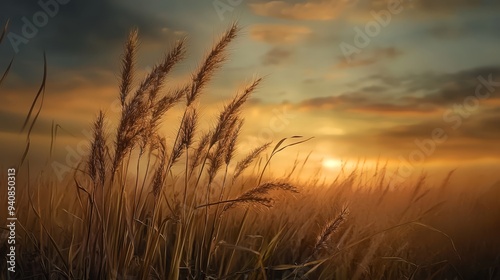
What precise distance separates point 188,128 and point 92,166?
433 mm

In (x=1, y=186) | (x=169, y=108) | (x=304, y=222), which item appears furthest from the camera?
(x=304, y=222)

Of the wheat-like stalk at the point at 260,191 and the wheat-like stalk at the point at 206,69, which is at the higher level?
the wheat-like stalk at the point at 206,69

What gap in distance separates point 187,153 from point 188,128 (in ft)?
0.49

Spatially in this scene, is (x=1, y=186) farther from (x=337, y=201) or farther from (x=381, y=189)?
(x=381, y=189)

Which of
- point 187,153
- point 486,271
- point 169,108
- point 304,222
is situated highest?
point 169,108

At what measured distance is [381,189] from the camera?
12.9 feet

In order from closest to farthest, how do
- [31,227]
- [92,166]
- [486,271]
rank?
[92,166]
[31,227]
[486,271]

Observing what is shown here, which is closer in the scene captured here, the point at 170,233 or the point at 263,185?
the point at 263,185

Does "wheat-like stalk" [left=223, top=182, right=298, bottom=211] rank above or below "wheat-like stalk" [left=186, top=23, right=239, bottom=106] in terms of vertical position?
below

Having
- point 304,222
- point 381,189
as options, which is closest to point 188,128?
point 304,222

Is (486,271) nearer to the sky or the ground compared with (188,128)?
nearer to the ground

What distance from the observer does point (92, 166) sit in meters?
2.11

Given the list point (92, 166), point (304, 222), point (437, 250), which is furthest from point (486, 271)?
point (92, 166)

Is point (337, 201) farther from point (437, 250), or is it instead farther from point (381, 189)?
point (437, 250)
